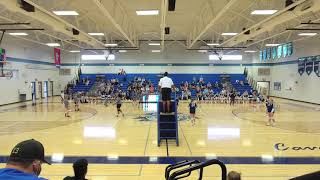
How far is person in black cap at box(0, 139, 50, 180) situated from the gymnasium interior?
3.48 ft

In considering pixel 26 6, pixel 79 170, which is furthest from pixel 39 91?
pixel 79 170

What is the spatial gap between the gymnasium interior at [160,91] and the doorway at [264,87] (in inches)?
4.6

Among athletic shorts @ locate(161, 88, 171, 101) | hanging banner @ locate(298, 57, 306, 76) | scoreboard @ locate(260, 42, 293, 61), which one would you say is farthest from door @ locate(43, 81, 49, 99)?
hanging banner @ locate(298, 57, 306, 76)

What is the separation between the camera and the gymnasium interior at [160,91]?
892cm

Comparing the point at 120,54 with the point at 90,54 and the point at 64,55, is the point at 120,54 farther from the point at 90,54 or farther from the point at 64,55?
the point at 64,55

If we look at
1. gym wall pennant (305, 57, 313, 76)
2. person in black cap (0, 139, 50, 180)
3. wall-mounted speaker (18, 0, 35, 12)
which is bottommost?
person in black cap (0, 139, 50, 180)

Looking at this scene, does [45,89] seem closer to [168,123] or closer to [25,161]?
[168,123]

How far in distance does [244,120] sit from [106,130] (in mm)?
7767

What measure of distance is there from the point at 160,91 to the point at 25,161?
36.5 feet

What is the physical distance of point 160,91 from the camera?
42.0ft

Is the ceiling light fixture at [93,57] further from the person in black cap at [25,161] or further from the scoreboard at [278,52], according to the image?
the person in black cap at [25,161]

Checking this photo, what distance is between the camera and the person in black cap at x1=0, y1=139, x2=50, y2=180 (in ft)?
5.38

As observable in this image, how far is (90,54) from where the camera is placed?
36000mm

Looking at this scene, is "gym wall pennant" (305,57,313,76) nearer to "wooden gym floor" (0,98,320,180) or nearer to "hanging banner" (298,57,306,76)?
"hanging banner" (298,57,306,76)
